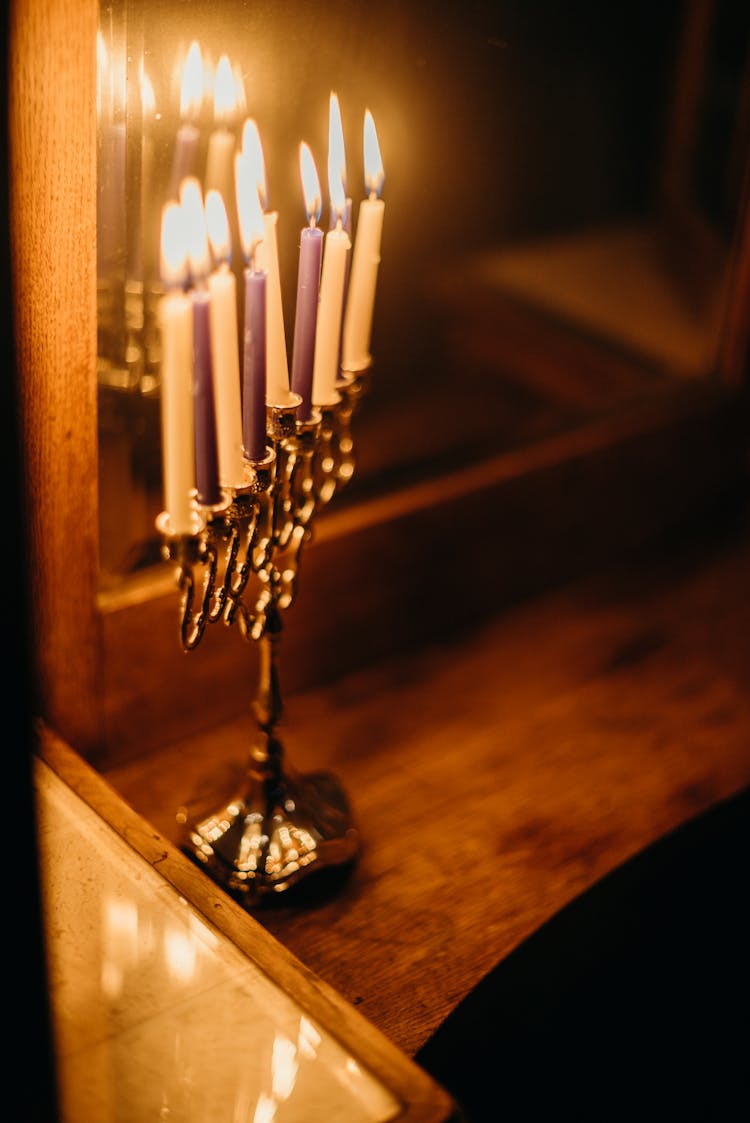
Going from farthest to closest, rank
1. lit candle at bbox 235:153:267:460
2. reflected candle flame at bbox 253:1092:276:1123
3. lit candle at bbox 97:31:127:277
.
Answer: lit candle at bbox 97:31:127:277, lit candle at bbox 235:153:267:460, reflected candle flame at bbox 253:1092:276:1123

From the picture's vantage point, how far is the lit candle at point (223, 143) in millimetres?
1023

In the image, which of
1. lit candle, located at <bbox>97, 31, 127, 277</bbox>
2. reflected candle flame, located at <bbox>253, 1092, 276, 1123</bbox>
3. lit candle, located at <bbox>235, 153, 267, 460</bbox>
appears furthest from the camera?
lit candle, located at <bbox>97, 31, 127, 277</bbox>

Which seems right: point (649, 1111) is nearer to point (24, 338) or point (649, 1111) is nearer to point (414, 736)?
point (414, 736)

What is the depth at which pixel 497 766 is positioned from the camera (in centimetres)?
125

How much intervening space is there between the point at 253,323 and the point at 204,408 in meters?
0.07

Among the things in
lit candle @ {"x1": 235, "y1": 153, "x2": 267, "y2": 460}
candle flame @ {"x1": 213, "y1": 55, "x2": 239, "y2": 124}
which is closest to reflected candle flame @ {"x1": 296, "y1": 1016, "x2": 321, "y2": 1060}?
lit candle @ {"x1": 235, "y1": 153, "x2": 267, "y2": 460}

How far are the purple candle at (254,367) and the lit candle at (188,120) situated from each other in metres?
0.23

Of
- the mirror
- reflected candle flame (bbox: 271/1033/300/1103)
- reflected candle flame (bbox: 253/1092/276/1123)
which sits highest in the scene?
the mirror

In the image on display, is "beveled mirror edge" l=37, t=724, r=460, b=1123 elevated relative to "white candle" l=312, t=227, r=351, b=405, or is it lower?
lower

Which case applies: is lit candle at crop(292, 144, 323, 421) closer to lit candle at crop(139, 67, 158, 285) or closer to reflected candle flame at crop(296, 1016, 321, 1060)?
Answer: lit candle at crop(139, 67, 158, 285)

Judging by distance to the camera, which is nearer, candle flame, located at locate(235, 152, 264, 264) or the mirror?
candle flame, located at locate(235, 152, 264, 264)

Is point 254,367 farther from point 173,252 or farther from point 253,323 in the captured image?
point 173,252

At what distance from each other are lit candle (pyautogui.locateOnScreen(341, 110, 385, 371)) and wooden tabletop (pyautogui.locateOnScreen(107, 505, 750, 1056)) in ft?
1.32

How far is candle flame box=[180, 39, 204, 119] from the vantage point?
989 mm
